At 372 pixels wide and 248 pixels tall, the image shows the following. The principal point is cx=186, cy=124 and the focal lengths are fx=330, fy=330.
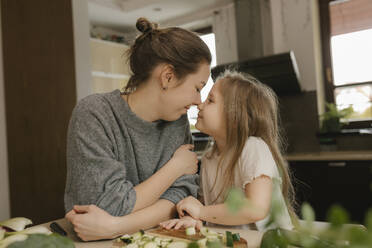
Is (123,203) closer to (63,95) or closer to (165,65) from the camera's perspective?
(165,65)

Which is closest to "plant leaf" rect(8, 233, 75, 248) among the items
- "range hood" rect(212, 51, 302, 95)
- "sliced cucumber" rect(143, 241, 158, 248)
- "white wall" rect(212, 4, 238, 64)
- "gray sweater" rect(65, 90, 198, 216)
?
"sliced cucumber" rect(143, 241, 158, 248)

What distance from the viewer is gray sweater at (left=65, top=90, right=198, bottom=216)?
961 mm

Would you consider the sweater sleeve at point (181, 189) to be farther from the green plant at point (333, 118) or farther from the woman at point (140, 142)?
the green plant at point (333, 118)

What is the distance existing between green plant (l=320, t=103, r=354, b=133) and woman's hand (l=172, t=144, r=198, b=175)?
2.26 meters

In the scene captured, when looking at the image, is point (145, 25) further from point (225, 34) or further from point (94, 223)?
point (225, 34)

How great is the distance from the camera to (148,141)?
120cm

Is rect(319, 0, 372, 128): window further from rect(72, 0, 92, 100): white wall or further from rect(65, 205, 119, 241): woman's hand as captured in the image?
rect(65, 205, 119, 241): woman's hand

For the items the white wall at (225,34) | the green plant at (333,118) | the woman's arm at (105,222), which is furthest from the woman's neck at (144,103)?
the white wall at (225,34)

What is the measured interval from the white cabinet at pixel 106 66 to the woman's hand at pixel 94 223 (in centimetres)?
398

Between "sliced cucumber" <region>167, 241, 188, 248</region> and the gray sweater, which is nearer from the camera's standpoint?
"sliced cucumber" <region>167, 241, 188, 248</region>

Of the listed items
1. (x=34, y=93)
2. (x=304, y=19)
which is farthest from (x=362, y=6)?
(x=34, y=93)

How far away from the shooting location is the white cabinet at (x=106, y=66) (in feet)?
15.5

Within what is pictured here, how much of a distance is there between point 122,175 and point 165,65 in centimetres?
43

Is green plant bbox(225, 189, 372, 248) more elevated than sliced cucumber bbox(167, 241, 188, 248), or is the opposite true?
green plant bbox(225, 189, 372, 248)
